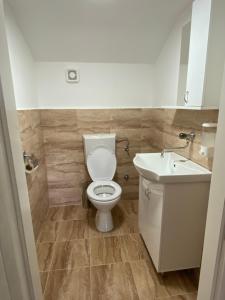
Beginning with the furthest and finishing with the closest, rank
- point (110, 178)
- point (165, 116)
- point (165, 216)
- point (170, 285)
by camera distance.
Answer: point (110, 178) < point (165, 116) < point (170, 285) < point (165, 216)

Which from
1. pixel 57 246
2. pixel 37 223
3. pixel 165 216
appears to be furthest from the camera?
pixel 37 223

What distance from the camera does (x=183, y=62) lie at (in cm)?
165

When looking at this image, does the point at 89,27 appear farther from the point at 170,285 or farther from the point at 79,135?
the point at 170,285

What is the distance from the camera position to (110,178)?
2.21 metres

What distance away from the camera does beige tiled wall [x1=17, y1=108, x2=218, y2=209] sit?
2.21 m

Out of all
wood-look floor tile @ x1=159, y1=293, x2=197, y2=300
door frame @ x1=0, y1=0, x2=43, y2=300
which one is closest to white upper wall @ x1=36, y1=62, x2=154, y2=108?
door frame @ x1=0, y1=0, x2=43, y2=300

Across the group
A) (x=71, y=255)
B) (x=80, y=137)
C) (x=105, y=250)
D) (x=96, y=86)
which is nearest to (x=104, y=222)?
(x=105, y=250)

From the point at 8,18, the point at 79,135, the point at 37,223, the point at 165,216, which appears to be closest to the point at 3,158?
the point at 165,216

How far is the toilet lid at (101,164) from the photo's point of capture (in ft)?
7.13

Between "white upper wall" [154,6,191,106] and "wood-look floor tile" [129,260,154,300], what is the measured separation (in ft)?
4.92

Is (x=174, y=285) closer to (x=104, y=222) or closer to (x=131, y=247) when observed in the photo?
(x=131, y=247)

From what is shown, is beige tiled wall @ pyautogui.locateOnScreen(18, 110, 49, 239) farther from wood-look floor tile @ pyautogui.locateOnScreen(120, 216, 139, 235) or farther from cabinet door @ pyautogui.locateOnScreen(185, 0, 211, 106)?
cabinet door @ pyautogui.locateOnScreen(185, 0, 211, 106)

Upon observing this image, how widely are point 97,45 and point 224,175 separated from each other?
1868 millimetres

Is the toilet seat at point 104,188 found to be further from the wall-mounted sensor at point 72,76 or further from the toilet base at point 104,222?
the wall-mounted sensor at point 72,76
